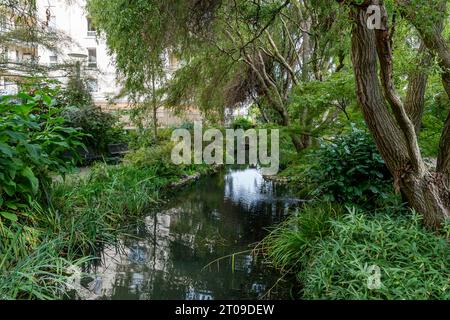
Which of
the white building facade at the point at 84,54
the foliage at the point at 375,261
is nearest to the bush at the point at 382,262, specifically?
the foliage at the point at 375,261

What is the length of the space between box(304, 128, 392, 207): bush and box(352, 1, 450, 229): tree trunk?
1.31ft

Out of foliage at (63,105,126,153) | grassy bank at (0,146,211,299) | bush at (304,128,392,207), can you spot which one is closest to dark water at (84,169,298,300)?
grassy bank at (0,146,211,299)

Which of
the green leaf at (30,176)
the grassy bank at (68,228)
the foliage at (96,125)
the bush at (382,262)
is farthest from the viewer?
the foliage at (96,125)

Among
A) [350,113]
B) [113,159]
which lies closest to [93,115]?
[113,159]

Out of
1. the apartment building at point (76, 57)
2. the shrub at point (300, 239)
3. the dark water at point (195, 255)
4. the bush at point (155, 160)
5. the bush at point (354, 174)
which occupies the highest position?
the apartment building at point (76, 57)

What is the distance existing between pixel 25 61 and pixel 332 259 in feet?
33.2

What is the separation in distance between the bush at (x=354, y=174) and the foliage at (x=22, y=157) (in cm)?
334

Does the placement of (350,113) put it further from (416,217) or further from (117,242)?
(117,242)

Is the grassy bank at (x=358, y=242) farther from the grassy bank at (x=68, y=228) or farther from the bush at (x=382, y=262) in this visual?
the grassy bank at (x=68, y=228)

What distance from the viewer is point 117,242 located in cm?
473

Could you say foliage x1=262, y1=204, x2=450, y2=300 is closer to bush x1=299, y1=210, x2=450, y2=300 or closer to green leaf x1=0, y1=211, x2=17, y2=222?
bush x1=299, y1=210, x2=450, y2=300

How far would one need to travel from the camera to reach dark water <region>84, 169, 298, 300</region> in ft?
11.3

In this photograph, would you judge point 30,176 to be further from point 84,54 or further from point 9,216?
point 84,54

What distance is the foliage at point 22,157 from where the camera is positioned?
11.5ft
